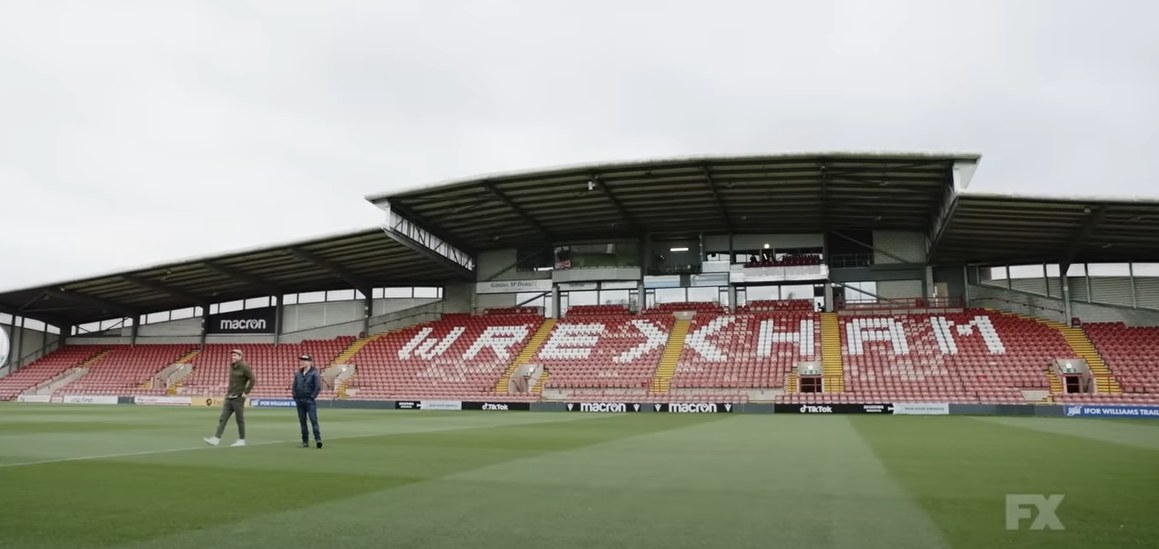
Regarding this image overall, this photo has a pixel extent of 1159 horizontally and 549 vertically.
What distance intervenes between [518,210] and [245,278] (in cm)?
1826

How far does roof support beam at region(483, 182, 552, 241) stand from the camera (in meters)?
33.7

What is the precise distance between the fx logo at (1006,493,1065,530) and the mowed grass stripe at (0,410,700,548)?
225 inches

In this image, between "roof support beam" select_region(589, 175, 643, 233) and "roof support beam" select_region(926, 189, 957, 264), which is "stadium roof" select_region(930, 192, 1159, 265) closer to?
"roof support beam" select_region(926, 189, 957, 264)

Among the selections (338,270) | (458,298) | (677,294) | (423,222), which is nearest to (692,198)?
(677,294)

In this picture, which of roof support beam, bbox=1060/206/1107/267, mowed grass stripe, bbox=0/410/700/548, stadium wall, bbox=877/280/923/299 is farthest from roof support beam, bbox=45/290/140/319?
roof support beam, bbox=1060/206/1107/267

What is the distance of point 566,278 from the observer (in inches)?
1663

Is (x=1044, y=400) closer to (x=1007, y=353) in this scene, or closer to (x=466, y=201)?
(x=1007, y=353)

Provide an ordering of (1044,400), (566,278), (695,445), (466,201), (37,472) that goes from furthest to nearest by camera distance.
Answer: (566,278) → (466,201) → (1044,400) → (695,445) → (37,472)

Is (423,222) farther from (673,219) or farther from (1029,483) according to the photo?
(1029,483)

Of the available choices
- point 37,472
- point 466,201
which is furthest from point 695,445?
point 466,201

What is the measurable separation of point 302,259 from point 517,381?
45.3ft

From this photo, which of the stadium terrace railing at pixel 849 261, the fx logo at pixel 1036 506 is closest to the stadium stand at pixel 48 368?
the stadium terrace railing at pixel 849 261

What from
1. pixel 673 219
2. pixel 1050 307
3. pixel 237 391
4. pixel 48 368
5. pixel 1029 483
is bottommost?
pixel 1029 483

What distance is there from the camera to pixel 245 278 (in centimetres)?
4306
